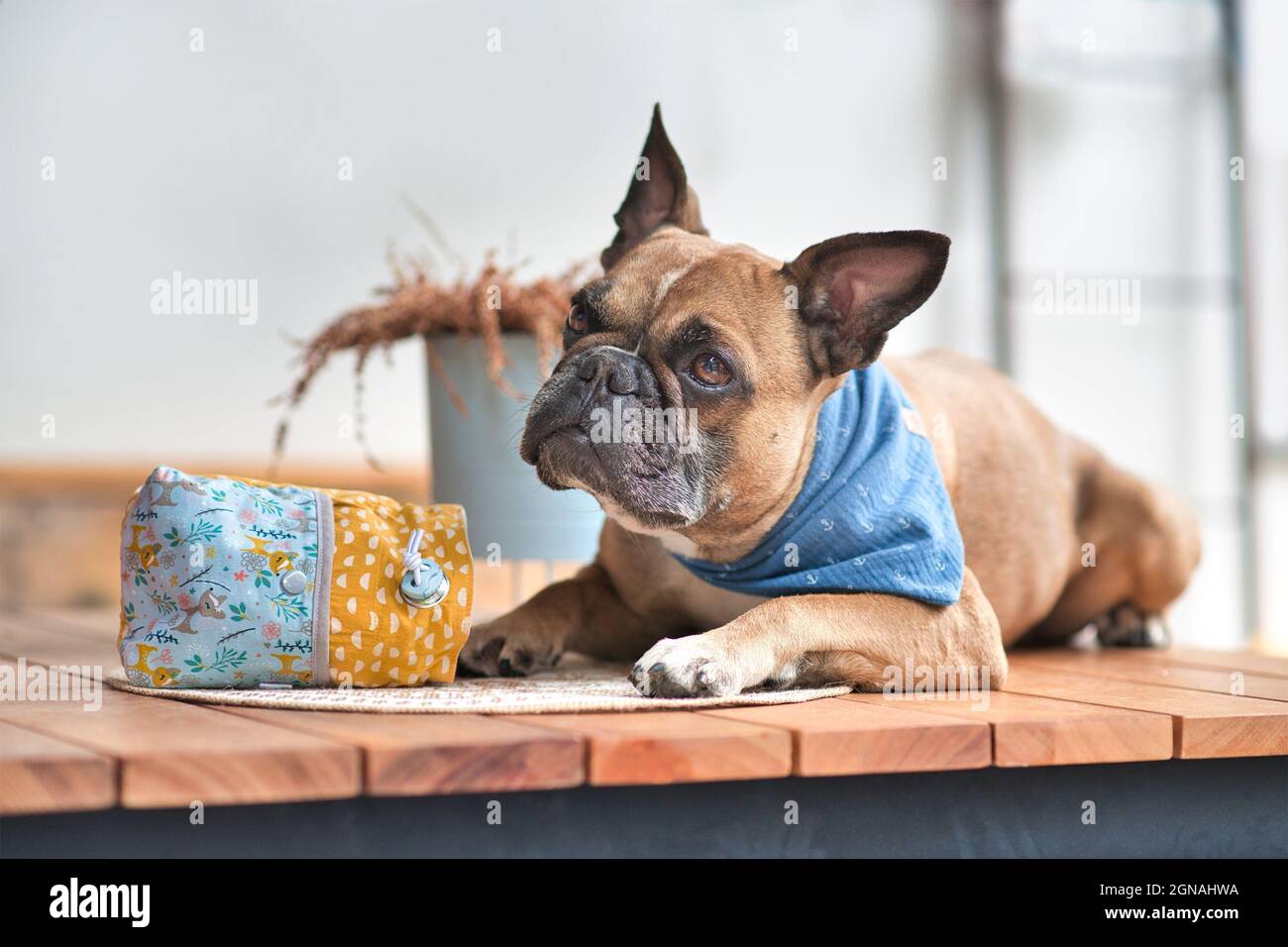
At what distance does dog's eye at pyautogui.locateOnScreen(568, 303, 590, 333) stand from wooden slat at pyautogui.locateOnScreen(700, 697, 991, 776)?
2.45 ft

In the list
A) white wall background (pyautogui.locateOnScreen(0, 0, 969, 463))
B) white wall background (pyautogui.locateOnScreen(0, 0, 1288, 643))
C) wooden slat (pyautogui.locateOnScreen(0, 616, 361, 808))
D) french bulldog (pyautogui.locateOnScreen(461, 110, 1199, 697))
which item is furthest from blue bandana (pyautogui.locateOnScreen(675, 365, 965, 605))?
white wall background (pyautogui.locateOnScreen(0, 0, 1288, 643))

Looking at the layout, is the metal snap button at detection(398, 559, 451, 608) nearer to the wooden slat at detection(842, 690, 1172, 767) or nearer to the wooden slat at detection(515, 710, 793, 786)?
the wooden slat at detection(515, 710, 793, 786)

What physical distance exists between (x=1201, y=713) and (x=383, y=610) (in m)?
1.15

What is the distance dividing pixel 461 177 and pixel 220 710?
428 cm

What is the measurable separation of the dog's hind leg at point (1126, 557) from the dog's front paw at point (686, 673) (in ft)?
4.00

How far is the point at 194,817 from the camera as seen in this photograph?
5.06ft

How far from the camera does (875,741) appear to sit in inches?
68.2

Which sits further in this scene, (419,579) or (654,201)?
(654,201)

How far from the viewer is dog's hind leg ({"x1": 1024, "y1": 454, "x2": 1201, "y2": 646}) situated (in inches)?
114

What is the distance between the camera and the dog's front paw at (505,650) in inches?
90.0

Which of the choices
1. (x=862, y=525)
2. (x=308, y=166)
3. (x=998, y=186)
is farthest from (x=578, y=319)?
(x=998, y=186)

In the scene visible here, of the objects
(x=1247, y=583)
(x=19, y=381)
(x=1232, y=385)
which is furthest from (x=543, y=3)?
(x=1247, y=583)

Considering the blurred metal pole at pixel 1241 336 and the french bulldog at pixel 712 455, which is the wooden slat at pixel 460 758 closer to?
the french bulldog at pixel 712 455

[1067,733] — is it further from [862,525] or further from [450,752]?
[450,752]
